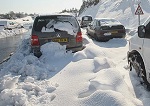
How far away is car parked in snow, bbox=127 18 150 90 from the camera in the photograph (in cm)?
563

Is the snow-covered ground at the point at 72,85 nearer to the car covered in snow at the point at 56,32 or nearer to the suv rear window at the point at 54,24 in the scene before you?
the car covered in snow at the point at 56,32

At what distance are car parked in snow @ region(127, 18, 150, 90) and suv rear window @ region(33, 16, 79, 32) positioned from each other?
3.14 meters

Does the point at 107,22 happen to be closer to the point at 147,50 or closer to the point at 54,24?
the point at 54,24

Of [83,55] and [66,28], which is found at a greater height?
[66,28]

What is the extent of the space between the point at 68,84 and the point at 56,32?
3536 mm

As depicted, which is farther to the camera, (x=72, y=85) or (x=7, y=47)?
(x=7, y=47)

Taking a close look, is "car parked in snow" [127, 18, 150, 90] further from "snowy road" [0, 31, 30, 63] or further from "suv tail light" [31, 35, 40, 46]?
"snowy road" [0, 31, 30, 63]

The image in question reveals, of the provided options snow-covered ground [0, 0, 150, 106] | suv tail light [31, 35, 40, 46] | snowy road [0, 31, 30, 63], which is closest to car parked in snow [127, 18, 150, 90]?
snow-covered ground [0, 0, 150, 106]

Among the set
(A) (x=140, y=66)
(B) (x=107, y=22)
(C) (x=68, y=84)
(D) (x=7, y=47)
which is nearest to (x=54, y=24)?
(C) (x=68, y=84)

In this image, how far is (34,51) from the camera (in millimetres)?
9492

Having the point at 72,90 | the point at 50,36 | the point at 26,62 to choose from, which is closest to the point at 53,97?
the point at 72,90

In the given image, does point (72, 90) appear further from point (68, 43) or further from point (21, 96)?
point (68, 43)

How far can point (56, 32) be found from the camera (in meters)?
9.45

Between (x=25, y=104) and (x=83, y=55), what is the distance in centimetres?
373
